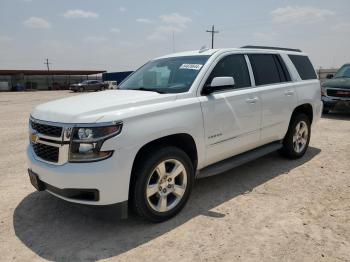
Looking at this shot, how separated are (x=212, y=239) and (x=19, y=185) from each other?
Result: 123 inches

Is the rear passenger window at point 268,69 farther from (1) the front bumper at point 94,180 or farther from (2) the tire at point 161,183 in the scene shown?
(1) the front bumper at point 94,180

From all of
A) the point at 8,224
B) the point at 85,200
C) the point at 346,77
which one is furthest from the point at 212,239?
the point at 346,77

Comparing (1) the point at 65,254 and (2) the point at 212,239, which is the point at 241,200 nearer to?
(2) the point at 212,239

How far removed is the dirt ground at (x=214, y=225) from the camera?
3.13m

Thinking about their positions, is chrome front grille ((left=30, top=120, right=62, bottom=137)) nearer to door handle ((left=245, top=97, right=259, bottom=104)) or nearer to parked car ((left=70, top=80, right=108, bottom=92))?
door handle ((left=245, top=97, right=259, bottom=104))

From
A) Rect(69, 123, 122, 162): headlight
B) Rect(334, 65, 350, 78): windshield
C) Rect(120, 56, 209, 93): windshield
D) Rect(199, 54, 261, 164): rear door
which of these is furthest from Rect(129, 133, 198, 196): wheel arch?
Rect(334, 65, 350, 78): windshield

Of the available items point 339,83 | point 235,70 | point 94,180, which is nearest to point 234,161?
point 235,70

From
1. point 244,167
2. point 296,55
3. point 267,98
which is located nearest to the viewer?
point 267,98

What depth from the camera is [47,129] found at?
3.41 m

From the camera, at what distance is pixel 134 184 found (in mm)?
3389

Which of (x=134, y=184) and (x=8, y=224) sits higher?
(x=134, y=184)

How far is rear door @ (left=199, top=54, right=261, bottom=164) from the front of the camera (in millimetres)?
4059

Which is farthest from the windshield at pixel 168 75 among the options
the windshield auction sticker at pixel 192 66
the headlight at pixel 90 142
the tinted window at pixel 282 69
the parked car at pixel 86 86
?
the parked car at pixel 86 86

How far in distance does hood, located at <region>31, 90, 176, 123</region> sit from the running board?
106cm
